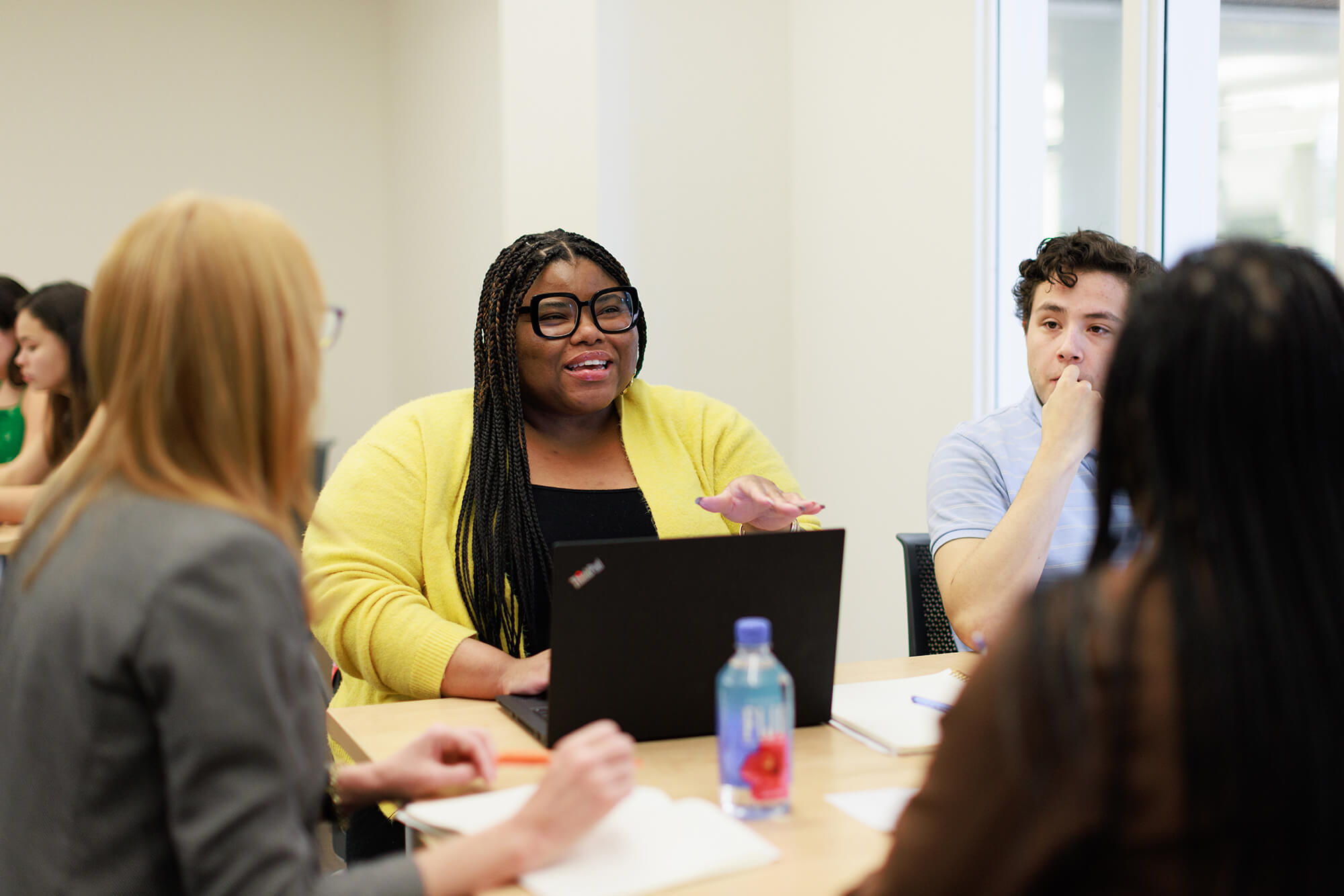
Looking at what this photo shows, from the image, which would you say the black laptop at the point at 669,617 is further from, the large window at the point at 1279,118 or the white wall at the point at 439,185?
the white wall at the point at 439,185

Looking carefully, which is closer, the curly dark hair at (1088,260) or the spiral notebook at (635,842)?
the spiral notebook at (635,842)

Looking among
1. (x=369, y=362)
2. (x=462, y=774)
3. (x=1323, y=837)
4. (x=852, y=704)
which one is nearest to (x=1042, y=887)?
(x=1323, y=837)

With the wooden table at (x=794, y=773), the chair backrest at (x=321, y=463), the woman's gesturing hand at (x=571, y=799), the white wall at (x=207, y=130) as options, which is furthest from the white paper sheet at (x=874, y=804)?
the white wall at (x=207, y=130)

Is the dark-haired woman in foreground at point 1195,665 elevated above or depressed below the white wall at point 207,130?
below

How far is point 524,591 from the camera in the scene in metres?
1.81

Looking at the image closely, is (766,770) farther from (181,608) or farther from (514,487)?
(514,487)

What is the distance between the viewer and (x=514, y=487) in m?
1.88

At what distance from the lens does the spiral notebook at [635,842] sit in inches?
39.0

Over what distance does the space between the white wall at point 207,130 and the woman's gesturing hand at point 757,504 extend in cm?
368

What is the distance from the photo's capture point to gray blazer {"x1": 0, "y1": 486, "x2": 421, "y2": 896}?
0.80 meters

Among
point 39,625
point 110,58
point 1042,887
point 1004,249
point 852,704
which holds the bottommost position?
point 852,704

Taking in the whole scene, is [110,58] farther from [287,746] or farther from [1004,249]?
[287,746]

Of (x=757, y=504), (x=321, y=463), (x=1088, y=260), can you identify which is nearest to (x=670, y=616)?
(x=757, y=504)

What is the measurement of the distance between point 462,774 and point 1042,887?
0.67 metres
